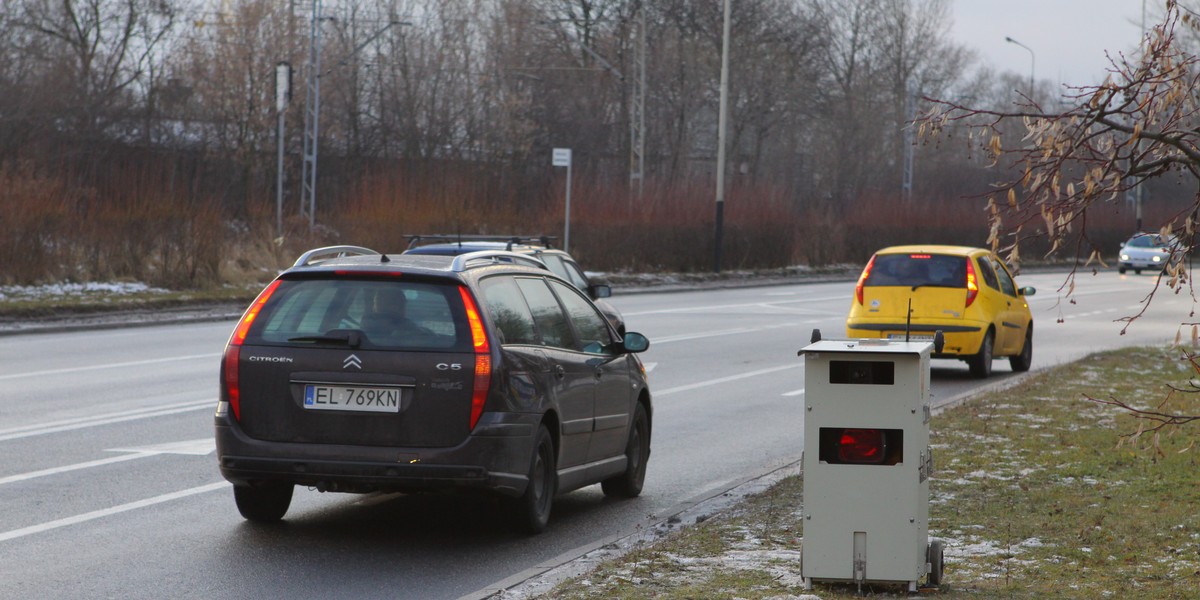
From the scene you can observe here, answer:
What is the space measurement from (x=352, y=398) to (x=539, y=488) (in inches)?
47.4

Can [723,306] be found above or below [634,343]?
below

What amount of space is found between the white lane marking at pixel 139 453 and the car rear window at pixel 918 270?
9687mm

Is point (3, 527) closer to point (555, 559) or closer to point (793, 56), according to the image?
point (555, 559)

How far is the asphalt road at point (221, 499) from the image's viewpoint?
7.16 meters

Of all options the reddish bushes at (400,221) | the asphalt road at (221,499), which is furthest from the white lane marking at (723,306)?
the asphalt road at (221,499)

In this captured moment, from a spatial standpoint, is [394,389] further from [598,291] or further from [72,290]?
[72,290]

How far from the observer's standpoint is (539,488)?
833 cm

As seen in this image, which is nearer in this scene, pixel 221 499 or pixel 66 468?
pixel 221 499

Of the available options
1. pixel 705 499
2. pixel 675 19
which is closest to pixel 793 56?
pixel 675 19

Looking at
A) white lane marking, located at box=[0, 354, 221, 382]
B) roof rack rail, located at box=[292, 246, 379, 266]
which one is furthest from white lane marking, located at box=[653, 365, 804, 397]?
white lane marking, located at box=[0, 354, 221, 382]

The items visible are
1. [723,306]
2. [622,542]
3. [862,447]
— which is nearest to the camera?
[862,447]

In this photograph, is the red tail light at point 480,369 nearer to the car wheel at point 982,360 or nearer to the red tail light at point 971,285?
the red tail light at point 971,285

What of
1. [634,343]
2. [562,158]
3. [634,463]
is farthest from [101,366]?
[562,158]

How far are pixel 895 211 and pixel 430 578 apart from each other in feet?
188
